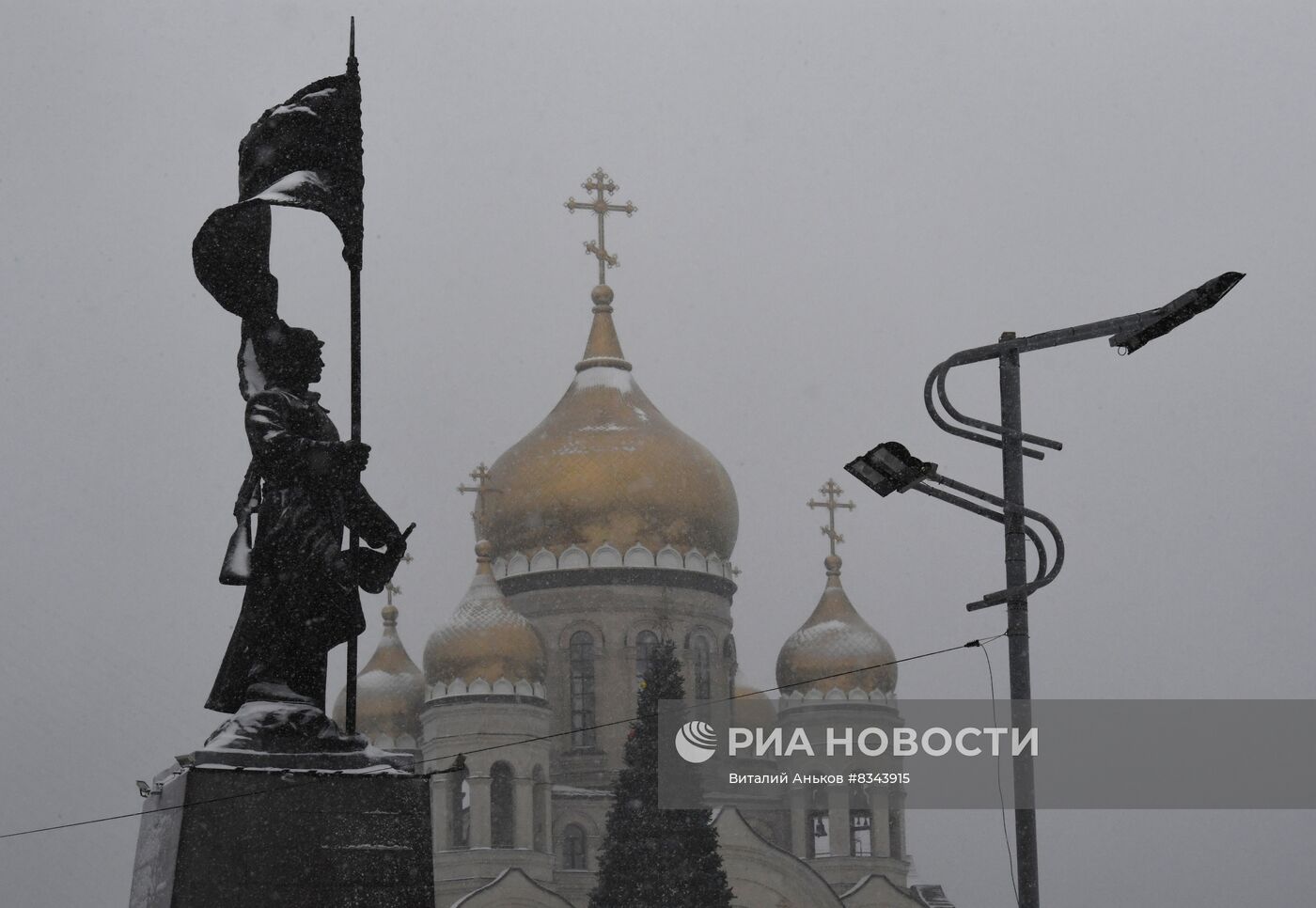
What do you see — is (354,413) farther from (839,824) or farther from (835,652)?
(835,652)

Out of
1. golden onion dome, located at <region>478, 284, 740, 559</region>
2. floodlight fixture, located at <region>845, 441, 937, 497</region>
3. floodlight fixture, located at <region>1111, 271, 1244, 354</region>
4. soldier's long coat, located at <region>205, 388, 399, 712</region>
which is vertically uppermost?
golden onion dome, located at <region>478, 284, 740, 559</region>

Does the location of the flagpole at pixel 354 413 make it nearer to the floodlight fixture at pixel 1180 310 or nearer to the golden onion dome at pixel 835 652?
the floodlight fixture at pixel 1180 310

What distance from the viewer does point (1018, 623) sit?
908 cm

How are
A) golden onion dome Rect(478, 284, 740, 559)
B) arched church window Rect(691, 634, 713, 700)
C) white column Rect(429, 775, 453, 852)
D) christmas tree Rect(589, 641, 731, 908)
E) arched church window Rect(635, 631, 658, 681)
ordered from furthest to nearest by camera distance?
golden onion dome Rect(478, 284, 740, 559) < arched church window Rect(691, 634, 713, 700) < arched church window Rect(635, 631, 658, 681) < white column Rect(429, 775, 453, 852) < christmas tree Rect(589, 641, 731, 908)

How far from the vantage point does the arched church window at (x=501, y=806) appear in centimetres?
3606

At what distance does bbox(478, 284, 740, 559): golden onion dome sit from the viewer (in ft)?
132

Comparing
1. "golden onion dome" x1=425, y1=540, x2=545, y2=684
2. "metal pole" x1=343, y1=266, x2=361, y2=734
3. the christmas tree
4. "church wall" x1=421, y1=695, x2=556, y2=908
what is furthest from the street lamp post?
"golden onion dome" x1=425, y1=540, x2=545, y2=684

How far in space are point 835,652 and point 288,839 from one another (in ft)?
106

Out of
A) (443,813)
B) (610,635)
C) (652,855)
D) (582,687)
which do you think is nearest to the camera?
(652,855)

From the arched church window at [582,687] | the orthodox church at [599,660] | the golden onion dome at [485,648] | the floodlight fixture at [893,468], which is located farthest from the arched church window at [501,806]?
the floodlight fixture at [893,468]

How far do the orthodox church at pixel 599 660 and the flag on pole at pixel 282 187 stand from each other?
89.3ft

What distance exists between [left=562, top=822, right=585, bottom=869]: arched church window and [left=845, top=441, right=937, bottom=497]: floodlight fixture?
29445 millimetres

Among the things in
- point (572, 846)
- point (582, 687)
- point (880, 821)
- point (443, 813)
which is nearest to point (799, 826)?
point (880, 821)

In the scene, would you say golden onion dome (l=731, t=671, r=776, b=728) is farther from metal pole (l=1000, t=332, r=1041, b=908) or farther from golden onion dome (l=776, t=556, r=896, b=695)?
metal pole (l=1000, t=332, r=1041, b=908)
